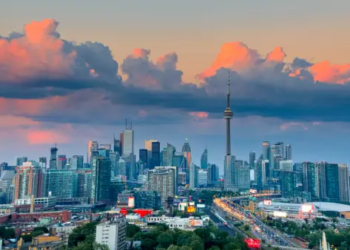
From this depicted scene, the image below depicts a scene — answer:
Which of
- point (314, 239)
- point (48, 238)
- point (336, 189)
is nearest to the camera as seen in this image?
point (48, 238)

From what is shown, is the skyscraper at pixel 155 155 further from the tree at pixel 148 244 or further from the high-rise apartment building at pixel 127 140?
the tree at pixel 148 244

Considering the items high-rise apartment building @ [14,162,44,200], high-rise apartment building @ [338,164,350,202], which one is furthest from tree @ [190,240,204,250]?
high-rise apartment building @ [338,164,350,202]

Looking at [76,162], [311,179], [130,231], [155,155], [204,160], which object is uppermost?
[155,155]

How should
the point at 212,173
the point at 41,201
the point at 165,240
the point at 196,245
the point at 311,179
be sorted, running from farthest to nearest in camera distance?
the point at 212,173
the point at 311,179
the point at 41,201
the point at 165,240
the point at 196,245

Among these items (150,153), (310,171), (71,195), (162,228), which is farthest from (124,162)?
(162,228)

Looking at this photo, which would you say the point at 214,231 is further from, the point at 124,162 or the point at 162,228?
the point at 124,162

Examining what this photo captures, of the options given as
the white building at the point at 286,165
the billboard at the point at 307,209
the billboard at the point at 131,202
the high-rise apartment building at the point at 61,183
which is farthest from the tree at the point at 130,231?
Answer: the white building at the point at 286,165

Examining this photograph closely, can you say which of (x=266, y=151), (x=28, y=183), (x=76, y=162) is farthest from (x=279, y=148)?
(x=28, y=183)

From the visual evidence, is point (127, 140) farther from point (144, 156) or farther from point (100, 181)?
point (100, 181)
